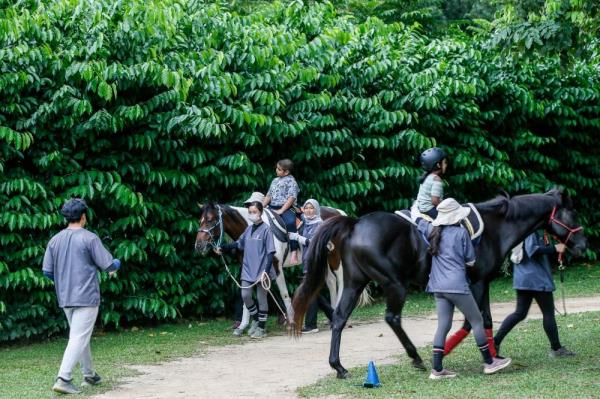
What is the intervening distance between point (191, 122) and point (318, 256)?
13.6 feet

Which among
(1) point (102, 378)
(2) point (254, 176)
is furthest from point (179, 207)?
(1) point (102, 378)

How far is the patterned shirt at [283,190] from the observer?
14.5m

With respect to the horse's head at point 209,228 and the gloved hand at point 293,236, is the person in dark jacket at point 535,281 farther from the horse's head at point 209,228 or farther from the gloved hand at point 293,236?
the horse's head at point 209,228

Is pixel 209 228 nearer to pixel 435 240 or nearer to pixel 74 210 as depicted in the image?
pixel 74 210

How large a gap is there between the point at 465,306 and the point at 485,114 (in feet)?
31.3

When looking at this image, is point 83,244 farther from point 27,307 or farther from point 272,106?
point 272,106

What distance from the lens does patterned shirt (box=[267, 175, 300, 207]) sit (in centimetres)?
1455

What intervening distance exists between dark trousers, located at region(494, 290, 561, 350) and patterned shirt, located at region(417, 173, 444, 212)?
143cm

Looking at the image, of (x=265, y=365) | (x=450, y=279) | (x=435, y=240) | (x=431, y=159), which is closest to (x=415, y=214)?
(x=431, y=159)

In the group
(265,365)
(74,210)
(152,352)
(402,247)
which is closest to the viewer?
(74,210)

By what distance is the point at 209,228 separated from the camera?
13750mm

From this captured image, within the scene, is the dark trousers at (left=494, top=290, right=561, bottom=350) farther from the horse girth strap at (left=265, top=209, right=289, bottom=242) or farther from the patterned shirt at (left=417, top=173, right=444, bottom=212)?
the horse girth strap at (left=265, top=209, right=289, bottom=242)

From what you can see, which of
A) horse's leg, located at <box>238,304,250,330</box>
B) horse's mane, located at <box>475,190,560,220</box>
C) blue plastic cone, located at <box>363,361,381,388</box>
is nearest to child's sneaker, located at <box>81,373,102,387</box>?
blue plastic cone, located at <box>363,361,381,388</box>

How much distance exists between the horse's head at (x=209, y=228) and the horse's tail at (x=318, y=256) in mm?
3630
